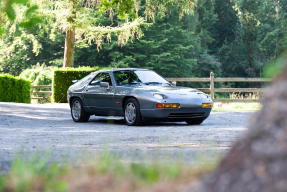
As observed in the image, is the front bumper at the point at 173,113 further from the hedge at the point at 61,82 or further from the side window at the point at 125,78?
the hedge at the point at 61,82

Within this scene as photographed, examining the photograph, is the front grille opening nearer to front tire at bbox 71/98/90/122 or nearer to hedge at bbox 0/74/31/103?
front tire at bbox 71/98/90/122

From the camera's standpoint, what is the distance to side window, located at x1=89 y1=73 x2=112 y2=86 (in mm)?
14855

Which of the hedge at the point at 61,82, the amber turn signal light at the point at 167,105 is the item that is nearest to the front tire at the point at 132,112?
the amber turn signal light at the point at 167,105

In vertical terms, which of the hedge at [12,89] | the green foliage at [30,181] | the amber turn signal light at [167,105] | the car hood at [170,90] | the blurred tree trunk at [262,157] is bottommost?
the hedge at [12,89]

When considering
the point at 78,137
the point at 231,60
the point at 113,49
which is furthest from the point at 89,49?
the point at 78,137

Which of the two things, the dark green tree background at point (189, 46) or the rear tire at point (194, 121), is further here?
the dark green tree background at point (189, 46)

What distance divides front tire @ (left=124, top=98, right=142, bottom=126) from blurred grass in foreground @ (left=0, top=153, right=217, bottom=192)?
8793mm

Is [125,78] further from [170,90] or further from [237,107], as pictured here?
[237,107]

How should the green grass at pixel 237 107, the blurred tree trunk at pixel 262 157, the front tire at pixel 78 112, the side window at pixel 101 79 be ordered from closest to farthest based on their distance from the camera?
the blurred tree trunk at pixel 262 157 → the side window at pixel 101 79 → the front tire at pixel 78 112 → the green grass at pixel 237 107

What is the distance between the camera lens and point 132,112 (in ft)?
44.6

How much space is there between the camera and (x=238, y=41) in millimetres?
56375

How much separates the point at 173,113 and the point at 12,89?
15312mm

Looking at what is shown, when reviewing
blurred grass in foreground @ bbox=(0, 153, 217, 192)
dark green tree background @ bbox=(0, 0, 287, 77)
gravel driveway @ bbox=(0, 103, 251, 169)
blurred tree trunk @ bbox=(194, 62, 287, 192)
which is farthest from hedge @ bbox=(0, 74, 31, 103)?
blurred tree trunk @ bbox=(194, 62, 287, 192)

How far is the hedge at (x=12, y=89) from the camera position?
2662 centimetres
